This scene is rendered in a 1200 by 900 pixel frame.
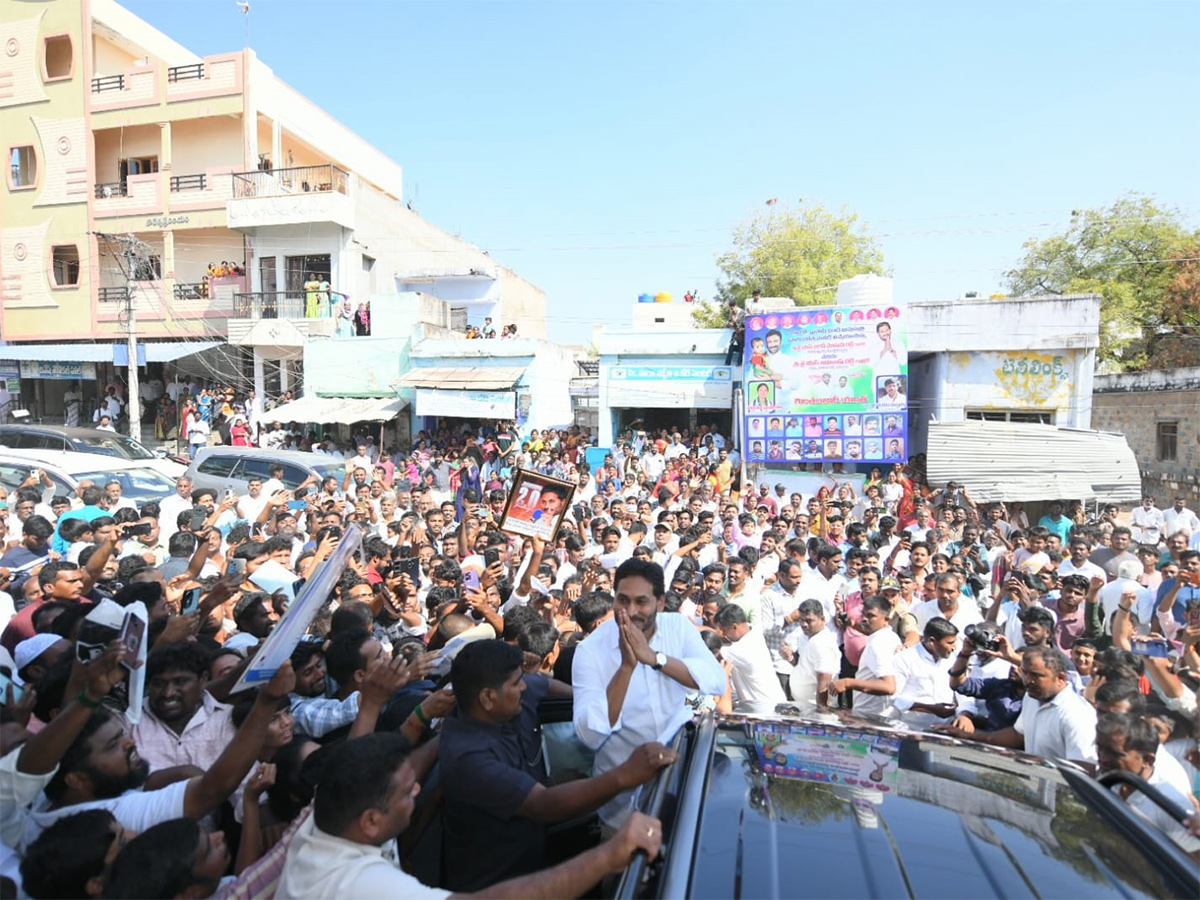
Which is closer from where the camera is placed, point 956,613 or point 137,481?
point 956,613

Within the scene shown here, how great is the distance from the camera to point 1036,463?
1384cm

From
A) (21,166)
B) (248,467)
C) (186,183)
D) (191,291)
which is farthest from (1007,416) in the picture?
(21,166)

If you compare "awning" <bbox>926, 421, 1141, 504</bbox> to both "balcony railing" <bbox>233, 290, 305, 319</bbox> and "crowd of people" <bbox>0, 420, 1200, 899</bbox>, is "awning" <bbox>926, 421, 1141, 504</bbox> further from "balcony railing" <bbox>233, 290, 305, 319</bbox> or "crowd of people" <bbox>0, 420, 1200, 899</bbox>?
"balcony railing" <bbox>233, 290, 305, 319</bbox>

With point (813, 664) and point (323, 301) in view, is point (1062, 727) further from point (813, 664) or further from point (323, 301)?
point (323, 301)

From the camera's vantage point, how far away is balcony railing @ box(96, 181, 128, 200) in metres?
24.5

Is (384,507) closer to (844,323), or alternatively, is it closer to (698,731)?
(698,731)

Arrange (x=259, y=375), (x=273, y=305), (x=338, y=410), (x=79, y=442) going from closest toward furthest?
(x=79, y=442) → (x=338, y=410) → (x=259, y=375) → (x=273, y=305)

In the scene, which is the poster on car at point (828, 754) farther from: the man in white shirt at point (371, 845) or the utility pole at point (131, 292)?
the utility pole at point (131, 292)

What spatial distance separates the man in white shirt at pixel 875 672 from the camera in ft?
14.9

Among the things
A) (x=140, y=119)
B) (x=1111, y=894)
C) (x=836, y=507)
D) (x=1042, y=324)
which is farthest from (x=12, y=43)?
(x=1111, y=894)

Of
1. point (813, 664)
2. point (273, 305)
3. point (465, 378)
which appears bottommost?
point (813, 664)

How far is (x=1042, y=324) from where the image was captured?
1605 cm

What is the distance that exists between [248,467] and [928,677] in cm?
1133

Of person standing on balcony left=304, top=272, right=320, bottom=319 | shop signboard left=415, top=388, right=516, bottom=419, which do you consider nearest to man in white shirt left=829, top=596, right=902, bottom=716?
shop signboard left=415, top=388, right=516, bottom=419
